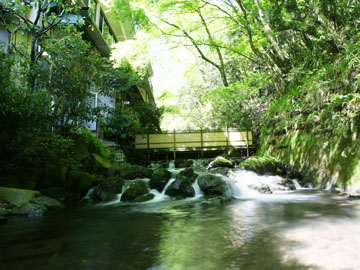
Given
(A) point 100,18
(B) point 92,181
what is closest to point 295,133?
(B) point 92,181

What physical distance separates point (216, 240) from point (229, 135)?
14.5 metres

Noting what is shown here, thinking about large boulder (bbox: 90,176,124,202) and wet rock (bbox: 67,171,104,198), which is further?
wet rock (bbox: 67,171,104,198)

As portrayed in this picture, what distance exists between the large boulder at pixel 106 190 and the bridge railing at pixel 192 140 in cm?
885

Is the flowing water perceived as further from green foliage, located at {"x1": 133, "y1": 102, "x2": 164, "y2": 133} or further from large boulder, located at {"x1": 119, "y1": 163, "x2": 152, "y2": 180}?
green foliage, located at {"x1": 133, "y1": 102, "x2": 164, "y2": 133}

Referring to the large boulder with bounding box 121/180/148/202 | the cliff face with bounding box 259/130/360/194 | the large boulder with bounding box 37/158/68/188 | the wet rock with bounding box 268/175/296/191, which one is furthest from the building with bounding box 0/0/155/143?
the cliff face with bounding box 259/130/360/194

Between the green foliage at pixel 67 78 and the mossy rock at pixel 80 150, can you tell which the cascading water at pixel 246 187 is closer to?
the mossy rock at pixel 80 150

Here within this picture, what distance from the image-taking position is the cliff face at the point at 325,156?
7.29 meters

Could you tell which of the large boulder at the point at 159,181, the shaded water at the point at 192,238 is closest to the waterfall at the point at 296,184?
the shaded water at the point at 192,238

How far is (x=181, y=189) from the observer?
8953 mm

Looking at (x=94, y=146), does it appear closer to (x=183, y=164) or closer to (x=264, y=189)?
(x=183, y=164)

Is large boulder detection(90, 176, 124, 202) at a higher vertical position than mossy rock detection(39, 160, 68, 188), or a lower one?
lower

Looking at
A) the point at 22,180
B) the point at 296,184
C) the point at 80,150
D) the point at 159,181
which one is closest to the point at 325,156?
the point at 296,184

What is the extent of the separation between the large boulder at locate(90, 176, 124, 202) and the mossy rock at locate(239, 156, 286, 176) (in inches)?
225

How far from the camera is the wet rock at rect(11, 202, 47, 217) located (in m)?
Result: 6.24
